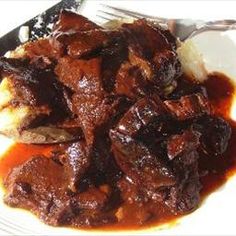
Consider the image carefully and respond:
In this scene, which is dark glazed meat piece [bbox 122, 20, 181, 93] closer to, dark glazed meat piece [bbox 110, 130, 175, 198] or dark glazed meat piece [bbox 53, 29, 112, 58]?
dark glazed meat piece [bbox 53, 29, 112, 58]

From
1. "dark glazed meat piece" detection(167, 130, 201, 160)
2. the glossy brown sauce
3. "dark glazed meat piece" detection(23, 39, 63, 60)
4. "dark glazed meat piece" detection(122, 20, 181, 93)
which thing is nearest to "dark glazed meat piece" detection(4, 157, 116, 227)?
the glossy brown sauce

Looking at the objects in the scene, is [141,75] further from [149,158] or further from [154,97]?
[149,158]

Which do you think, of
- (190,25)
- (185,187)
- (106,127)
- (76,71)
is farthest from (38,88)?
(190,25)

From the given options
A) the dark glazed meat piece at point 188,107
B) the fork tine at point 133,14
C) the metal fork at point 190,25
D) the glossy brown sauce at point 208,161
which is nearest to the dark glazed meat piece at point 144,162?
the glossy brown sauce at point 208,161

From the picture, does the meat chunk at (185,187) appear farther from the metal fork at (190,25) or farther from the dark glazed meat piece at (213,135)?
the metal fork at (190,25)

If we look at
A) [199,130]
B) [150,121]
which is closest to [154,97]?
[150,121]

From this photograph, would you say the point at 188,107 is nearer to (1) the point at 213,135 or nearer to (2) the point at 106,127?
(1) the point at 213,135
